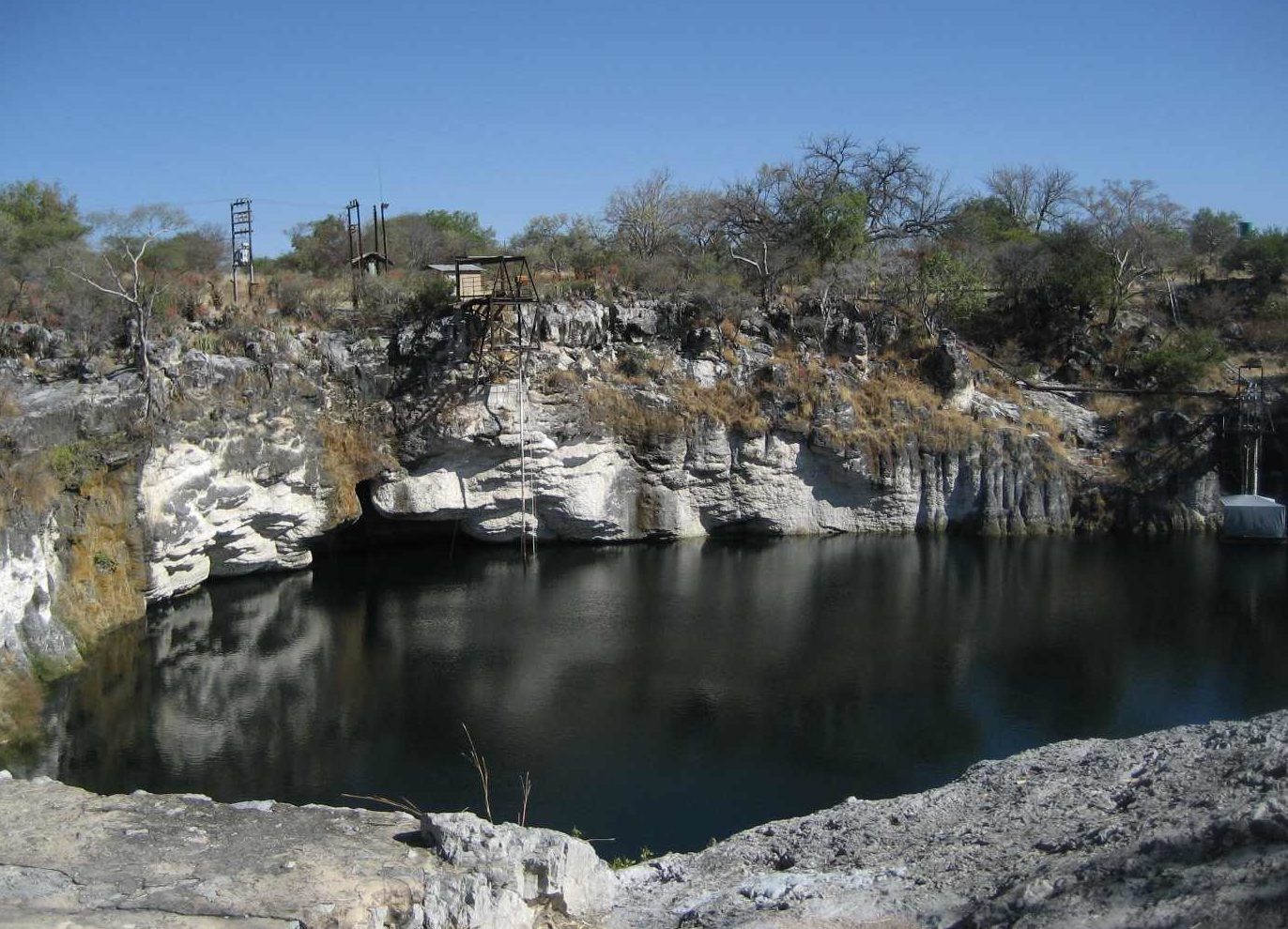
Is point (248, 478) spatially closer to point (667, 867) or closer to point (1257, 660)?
point (667, 867)

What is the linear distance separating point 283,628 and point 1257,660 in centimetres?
2414

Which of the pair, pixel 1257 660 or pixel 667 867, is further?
pixel 1257 660

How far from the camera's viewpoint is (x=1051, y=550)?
39.4 metres

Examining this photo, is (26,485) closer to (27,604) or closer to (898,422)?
(27,604)

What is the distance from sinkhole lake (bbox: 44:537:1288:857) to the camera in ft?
67.5

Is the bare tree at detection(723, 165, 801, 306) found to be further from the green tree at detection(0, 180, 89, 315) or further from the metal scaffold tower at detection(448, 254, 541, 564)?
the green tree at detection(0, 180, 89, 315)

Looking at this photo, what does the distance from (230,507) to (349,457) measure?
467 cm

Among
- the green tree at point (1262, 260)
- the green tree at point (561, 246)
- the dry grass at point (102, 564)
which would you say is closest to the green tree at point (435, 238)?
the green tree at point (561, 246)

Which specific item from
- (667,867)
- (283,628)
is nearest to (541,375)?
(283,628)

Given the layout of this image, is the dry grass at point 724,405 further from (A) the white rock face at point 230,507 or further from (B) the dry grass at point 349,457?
(A) the white rock face at point 230,507

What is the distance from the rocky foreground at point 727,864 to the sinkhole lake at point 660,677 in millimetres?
5319

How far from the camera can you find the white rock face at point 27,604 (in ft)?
80.1

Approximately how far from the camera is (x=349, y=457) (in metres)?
36.8

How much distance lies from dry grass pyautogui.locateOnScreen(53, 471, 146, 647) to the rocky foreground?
1518cm
